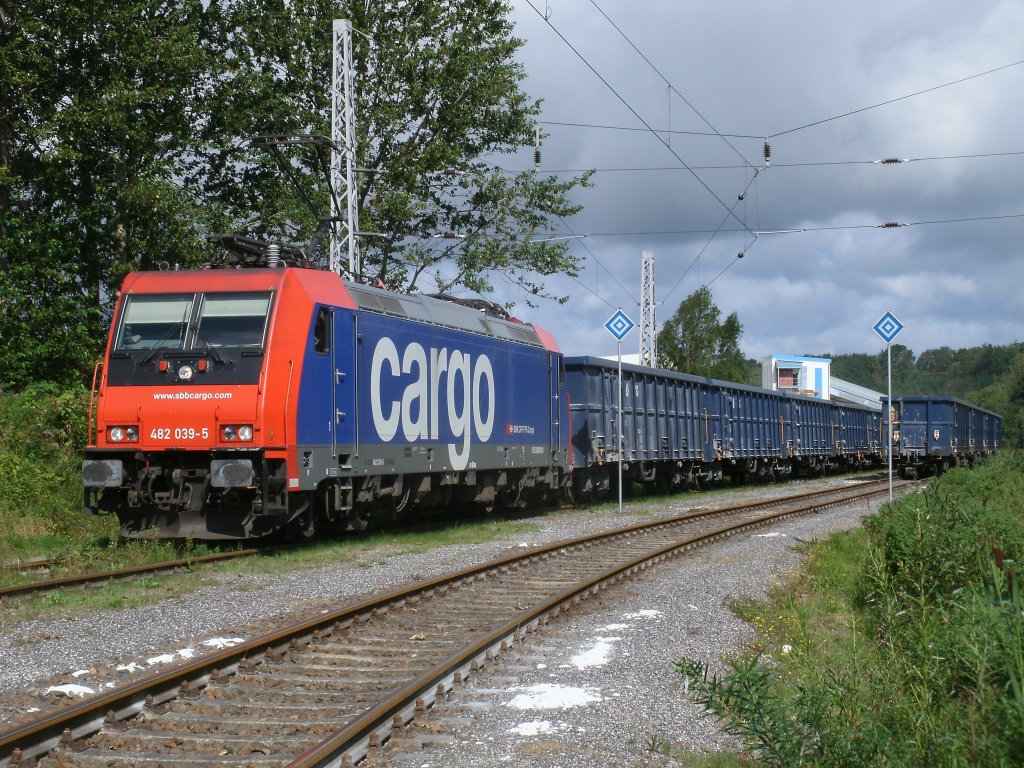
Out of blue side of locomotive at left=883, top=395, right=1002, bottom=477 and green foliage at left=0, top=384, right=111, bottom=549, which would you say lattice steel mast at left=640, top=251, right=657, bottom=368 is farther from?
green foliage at left=0, top=384, right=111, bottom=549

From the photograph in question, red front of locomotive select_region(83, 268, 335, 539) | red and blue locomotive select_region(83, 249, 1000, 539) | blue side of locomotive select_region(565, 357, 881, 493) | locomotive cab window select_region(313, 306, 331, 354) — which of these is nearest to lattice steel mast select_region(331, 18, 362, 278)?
red and blue locomotive select_region(83, 249, 1000, 539)

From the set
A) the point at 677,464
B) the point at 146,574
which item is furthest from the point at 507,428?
the point at 677,464

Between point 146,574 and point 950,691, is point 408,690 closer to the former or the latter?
point 950,691

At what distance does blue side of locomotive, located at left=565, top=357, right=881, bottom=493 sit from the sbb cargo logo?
5.51 metres

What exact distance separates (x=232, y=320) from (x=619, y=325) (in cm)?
852

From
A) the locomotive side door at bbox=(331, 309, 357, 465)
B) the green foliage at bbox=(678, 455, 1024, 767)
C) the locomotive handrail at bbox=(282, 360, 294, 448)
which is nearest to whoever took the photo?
the green foliage at bbox=(678, 455, 1024, 767)

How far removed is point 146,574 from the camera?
11.7m

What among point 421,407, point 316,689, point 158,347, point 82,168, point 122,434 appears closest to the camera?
point 316,689

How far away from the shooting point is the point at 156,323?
13.2 metres

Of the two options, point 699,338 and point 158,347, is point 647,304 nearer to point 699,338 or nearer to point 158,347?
point 158,347

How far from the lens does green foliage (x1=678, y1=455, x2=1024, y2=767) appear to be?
15.1ft

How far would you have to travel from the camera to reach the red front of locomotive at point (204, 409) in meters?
12.5

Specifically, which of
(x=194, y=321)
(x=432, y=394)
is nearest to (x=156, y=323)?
(x=194, y=321)

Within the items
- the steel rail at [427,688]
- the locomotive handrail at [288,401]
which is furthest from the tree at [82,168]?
the steel rail at [427,688]
